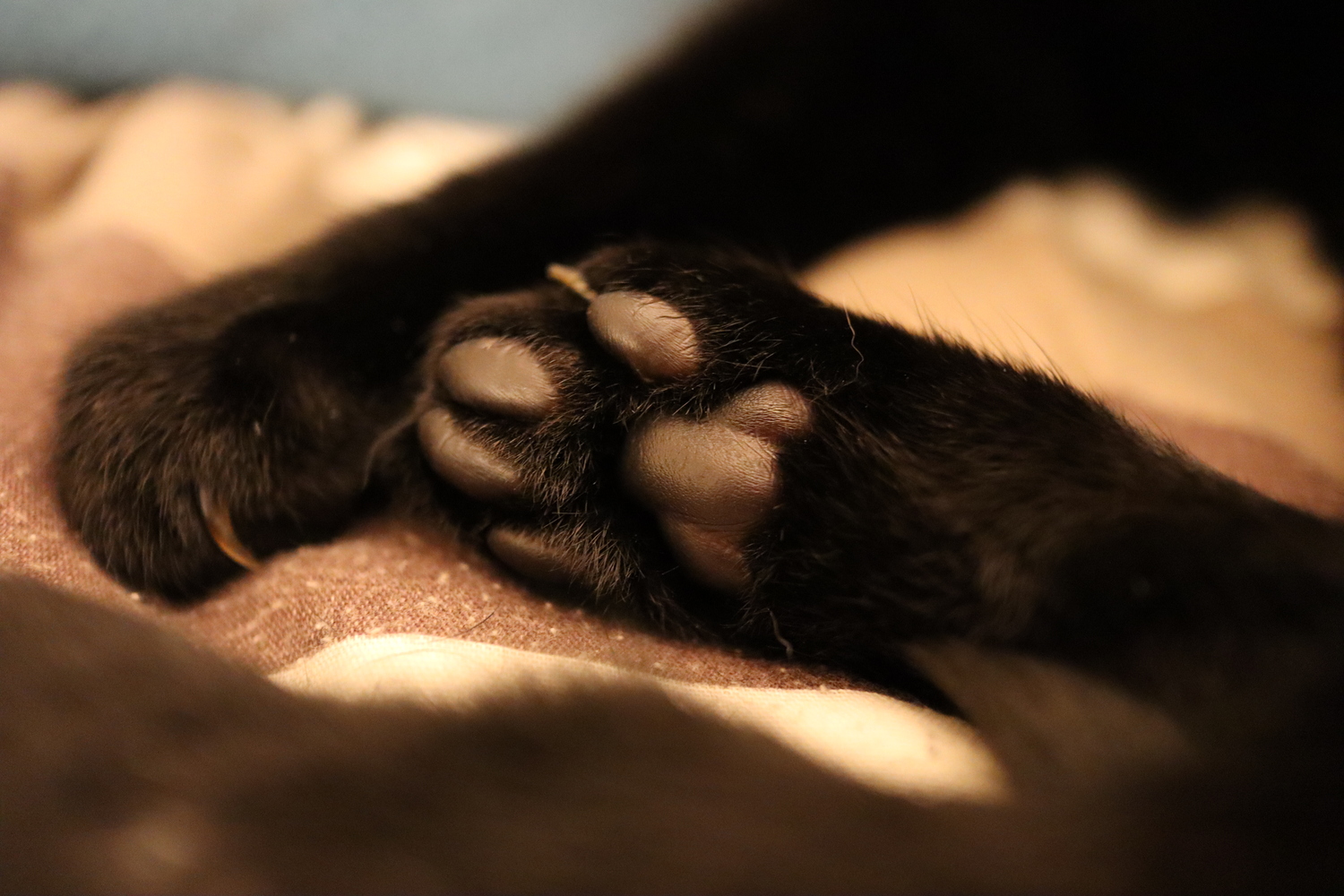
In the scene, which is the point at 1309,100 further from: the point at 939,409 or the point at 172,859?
the point at 172,859

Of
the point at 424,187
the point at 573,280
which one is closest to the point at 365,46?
the point at 424,187

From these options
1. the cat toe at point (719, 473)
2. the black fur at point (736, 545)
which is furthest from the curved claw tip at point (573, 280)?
the cat toe at point (719, 473)

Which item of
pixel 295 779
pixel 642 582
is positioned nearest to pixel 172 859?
pixel 295 779

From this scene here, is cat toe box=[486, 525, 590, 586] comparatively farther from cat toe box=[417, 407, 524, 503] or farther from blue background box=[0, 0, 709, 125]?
blue background box=[0, 0, 709, 125]

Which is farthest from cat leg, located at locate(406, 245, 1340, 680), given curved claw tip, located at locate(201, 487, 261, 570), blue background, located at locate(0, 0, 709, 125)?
blue background, located at locate(0, 0, 709, 125)

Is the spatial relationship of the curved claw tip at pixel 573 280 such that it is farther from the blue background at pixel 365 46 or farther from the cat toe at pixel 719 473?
the blue background at pixel 365 46

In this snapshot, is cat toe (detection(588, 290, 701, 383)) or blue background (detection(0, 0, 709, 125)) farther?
blue background (detection(0, 0, 709, 125))

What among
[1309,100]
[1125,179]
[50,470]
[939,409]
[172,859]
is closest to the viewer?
[172,859]
